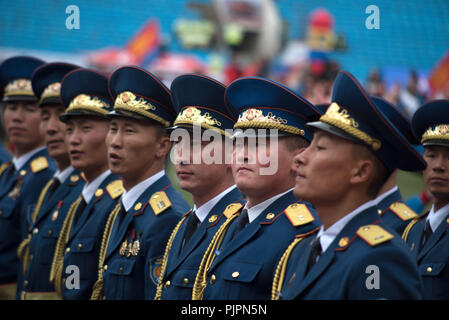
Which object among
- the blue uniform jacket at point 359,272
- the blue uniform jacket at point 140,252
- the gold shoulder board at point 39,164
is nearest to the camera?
the blue uniform jacket at point 359,272

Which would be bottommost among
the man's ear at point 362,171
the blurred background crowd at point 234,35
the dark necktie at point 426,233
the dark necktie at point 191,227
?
the dark necktie at point 426,233

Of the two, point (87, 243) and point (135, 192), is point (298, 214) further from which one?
point (87, 243)

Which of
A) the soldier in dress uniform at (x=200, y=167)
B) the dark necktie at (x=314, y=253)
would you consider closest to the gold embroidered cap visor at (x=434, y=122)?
the soldier in dress uniform at (x=200, y=167)

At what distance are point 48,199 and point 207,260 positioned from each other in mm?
2429

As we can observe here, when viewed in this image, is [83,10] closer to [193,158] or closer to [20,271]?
[20,271]

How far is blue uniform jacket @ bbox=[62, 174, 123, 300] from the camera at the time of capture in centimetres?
431

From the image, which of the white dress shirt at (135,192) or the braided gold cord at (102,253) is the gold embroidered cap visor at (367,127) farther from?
the braided gold cord at (102,253)

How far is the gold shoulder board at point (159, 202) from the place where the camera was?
158 inches

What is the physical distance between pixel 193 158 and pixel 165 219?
1.63ft

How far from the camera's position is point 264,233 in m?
3.24

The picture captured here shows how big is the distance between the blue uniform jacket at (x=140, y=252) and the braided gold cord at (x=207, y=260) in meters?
0.49

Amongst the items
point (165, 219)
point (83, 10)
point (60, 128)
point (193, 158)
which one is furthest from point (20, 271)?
point (83, 10)

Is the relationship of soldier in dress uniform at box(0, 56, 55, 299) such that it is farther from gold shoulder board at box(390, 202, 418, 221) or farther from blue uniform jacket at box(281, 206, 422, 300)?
blue uniform jacket at box(281, 206, 422, 300)

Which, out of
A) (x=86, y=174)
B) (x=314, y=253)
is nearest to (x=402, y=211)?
(x=314, y=253)
